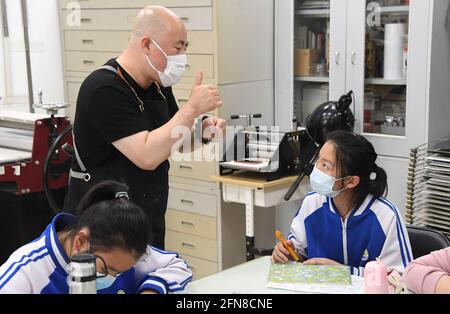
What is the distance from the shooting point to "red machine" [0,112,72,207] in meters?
3.09

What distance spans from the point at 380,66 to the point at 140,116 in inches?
67.0

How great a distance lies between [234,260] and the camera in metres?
3.44

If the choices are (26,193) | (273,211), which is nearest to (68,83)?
(26,193)

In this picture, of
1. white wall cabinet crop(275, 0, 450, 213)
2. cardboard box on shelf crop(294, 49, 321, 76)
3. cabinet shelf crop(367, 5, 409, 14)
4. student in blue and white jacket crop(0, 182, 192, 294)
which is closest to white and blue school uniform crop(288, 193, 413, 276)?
student in blue and white jacket crop(0, 182, 192, 294)

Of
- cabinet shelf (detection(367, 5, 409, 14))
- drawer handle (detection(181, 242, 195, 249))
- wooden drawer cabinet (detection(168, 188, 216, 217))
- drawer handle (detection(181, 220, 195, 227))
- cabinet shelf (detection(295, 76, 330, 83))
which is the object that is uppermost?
cabinet shelf (detection(367, 5, 409, 14))

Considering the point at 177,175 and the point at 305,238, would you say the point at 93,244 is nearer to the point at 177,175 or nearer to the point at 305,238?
the point at 305,238

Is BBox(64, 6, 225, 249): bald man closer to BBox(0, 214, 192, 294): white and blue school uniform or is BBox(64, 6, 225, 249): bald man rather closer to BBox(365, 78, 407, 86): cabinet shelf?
BBox(0, 214, 192, 294): white and blue school uniform

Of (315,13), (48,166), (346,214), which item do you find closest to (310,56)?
(315,13)

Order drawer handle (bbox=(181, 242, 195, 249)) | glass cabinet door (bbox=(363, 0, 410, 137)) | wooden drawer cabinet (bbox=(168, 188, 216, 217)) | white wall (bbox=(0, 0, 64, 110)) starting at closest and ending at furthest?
glass cabinet door (bbox=(363, 0, 410, 137)), wooden drawer cabinet (bbox=(168, 188, 216, 217)), drawer handle (bbox=(181, 242, 195, 249)), white wall (bbox=(0, 0, 64, 110))

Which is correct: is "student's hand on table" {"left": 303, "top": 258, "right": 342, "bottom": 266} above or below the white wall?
below

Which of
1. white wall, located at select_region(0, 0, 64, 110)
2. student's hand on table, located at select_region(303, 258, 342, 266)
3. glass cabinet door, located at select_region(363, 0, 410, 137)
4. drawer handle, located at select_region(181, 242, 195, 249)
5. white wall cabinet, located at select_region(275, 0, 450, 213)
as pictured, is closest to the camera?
student's hand on table, located at select_region(303, 258, 342, 266)

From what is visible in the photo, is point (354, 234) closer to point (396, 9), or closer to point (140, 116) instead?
point (140, 116)

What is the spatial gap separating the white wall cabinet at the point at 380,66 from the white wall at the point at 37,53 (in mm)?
1541
